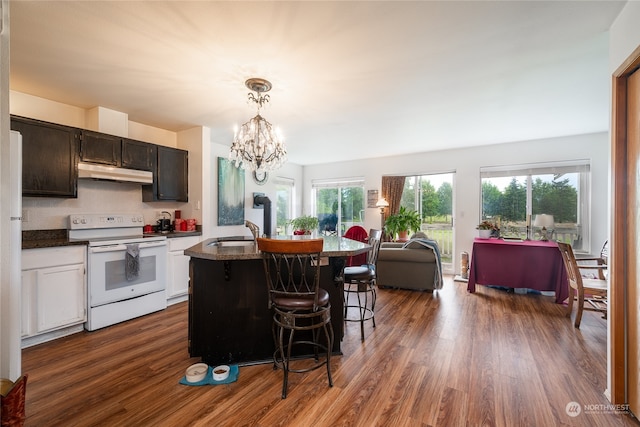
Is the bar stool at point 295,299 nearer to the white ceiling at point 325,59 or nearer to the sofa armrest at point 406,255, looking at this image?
the white ceiling at point 325,59

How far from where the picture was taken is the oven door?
2.79 metres

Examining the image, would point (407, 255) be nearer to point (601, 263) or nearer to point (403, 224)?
point (403, 224)

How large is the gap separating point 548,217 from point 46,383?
626 cm

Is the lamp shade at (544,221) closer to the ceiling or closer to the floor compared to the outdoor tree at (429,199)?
closer to the floor

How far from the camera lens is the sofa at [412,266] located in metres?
4.10

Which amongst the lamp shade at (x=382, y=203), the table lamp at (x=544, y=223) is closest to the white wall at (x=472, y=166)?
the lamp shade at (x=382, y=203)

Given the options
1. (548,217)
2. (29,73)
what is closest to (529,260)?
(548,217)

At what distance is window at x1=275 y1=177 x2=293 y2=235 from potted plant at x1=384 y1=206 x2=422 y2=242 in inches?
103

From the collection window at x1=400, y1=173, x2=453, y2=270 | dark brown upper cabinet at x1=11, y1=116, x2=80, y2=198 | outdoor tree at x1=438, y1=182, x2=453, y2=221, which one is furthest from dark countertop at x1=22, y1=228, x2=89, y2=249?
outdoor tree at x1=438, y1=182, x2=453, y2=221

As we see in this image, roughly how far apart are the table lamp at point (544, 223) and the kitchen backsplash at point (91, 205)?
18.6ft

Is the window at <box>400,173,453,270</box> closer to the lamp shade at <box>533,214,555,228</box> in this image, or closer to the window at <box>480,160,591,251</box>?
→ the window at <box>480,160,591,251</box>

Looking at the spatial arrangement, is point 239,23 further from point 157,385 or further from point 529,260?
point 529,260

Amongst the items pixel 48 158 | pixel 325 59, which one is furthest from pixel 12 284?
pixel 325 59

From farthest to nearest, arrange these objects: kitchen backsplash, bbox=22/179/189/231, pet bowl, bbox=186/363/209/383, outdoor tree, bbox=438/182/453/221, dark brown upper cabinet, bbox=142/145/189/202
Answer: outdoor tree, bbox=438/182/453/221, dark brown upper cabinet, bbox=142/145/189/202, kitchen backsplash, bbox=22/179/189/231, pet bowl, bbox=186/363/209/383
